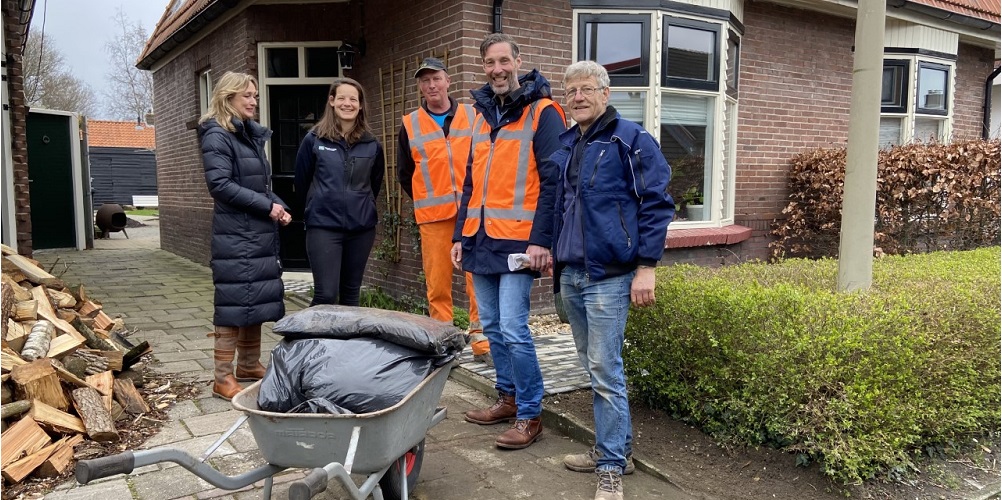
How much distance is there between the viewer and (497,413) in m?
4.06

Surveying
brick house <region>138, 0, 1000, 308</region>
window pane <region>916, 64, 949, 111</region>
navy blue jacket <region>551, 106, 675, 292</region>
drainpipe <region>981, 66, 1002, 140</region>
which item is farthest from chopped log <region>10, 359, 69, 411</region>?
drainpipe <region>981, 66, 1002, 140</region>

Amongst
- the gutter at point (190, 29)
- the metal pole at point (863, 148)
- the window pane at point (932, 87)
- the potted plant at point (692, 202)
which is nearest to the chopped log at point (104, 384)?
the metal pole at point (863, 148)

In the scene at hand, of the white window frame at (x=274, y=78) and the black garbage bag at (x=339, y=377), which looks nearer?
the black garbage bag at (x=339, y=377)

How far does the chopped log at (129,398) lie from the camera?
159 inches

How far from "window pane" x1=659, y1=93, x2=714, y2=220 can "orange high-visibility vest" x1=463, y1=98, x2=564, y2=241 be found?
407cm

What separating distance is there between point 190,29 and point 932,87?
10.8 metres

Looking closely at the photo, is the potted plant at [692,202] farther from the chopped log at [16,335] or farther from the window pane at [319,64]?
the chopped log at [16,335]

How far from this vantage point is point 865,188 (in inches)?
142

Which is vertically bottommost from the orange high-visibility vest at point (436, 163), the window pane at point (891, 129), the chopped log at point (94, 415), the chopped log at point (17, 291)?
the chopped log at point (94, 415)

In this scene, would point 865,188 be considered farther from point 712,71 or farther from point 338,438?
point 712,71

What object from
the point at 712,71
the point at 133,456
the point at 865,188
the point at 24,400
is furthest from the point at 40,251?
the point at 865,188

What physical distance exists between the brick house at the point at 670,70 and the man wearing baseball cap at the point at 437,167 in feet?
4.75

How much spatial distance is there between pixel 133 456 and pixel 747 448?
2736 mm

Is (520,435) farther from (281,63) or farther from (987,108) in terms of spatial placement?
(987,108)
